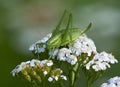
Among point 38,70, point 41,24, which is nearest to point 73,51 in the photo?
point 38,70

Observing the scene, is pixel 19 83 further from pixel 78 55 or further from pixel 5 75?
pixel 78 55

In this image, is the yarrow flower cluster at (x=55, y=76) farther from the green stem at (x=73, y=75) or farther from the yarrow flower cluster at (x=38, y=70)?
the green stem at (x=73, y=75)

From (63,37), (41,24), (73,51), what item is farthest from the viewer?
(41,24)

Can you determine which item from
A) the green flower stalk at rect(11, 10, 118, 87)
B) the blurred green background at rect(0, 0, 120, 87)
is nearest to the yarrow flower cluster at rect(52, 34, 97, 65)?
the green flower stalk at rect(11, 10, 118, 87)

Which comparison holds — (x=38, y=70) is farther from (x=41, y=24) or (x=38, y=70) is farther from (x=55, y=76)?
(x=41, y=24)

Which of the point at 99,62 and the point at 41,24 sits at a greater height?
the point at 41,24

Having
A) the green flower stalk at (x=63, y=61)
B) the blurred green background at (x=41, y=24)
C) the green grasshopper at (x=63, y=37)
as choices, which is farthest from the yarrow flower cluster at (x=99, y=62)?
the blurred green background at (x=41, y=24)

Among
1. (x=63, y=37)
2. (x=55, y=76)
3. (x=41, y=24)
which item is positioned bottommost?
(x=55, y=76)

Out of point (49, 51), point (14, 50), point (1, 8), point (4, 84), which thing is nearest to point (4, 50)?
point (14, 50)
